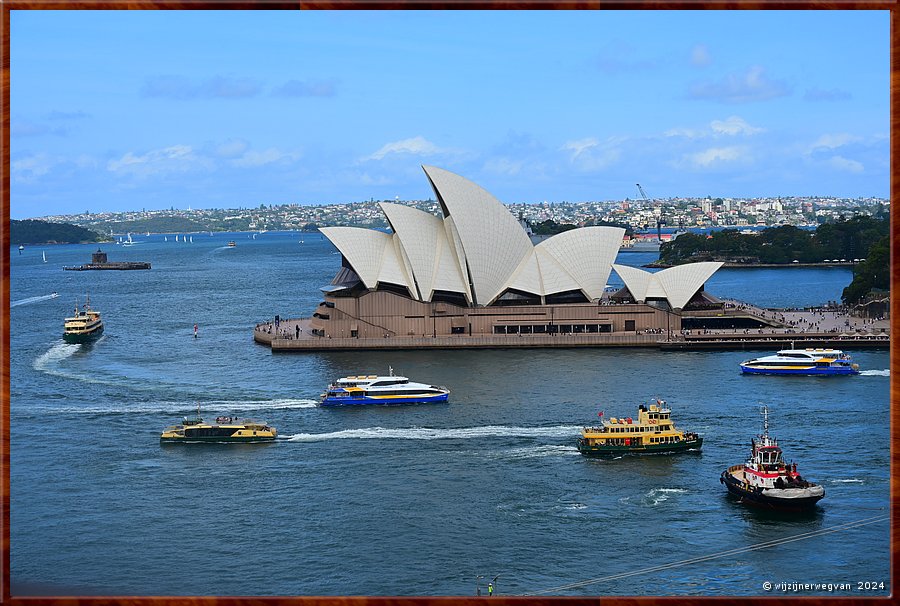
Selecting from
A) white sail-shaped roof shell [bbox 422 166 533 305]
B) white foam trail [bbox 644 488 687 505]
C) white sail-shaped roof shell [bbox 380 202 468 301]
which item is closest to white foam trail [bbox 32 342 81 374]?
white sail-shaped roof shell [bbox 380 202 468 301]

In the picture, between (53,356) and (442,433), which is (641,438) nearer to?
(442,433)

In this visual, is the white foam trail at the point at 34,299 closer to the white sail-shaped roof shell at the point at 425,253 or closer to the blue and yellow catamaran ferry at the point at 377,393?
the white sail-shaped roof shell at the point at 425,253

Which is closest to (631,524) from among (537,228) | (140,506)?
(140,506)

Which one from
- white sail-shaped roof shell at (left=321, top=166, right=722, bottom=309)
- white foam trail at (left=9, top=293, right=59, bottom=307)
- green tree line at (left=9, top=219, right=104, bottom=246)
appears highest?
green tree line at (left=9, top=219, right=104, bottom=246)

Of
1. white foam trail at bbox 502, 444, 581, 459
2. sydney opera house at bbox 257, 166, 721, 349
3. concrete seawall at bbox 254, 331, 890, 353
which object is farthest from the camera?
sydney opera house at bbox 257, 166, 721, 349

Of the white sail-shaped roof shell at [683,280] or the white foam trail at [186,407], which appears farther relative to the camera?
the white sail-shaped roof shell at [683,280]

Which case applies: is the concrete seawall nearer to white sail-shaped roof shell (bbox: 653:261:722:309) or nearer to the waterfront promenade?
the waterfront promenade

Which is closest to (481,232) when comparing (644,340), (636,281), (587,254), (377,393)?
(587,254)

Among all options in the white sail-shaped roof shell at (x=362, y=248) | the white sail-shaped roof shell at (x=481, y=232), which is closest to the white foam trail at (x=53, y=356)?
the white sail-shaped roof shell at (x=362, y=248)
